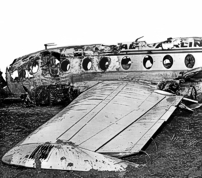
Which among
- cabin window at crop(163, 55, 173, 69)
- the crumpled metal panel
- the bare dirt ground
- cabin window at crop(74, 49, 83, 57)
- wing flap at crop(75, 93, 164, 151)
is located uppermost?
cabin window at crop(74, 49, 83, 57)

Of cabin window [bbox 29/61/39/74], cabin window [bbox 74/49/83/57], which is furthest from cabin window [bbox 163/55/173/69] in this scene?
cabin window [bbox 29/61/39/74]

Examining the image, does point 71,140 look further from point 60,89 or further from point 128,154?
point 60,89

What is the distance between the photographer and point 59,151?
585cm

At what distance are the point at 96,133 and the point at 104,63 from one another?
4.50 metres

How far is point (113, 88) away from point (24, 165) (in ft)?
12.0

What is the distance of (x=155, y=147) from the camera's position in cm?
762

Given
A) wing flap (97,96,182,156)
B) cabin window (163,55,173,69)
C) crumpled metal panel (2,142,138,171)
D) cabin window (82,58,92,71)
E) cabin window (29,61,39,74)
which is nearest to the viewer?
crumpled metal panel (2,142,138,171)

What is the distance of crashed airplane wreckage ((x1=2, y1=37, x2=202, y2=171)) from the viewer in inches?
234

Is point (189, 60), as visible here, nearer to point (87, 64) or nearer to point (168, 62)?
point (168, 62)

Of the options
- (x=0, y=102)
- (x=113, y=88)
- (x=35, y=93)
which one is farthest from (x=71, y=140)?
(x=0, y=102)

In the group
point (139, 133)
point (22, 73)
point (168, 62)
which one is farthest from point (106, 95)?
point (22, 73)

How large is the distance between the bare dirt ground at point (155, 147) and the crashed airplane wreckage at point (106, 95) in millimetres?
242

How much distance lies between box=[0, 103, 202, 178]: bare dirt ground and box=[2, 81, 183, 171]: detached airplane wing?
212 millimetres

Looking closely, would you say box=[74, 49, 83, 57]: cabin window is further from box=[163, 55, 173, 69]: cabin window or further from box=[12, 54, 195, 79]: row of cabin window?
box=[163, 55, 173, 69]: cabin window
